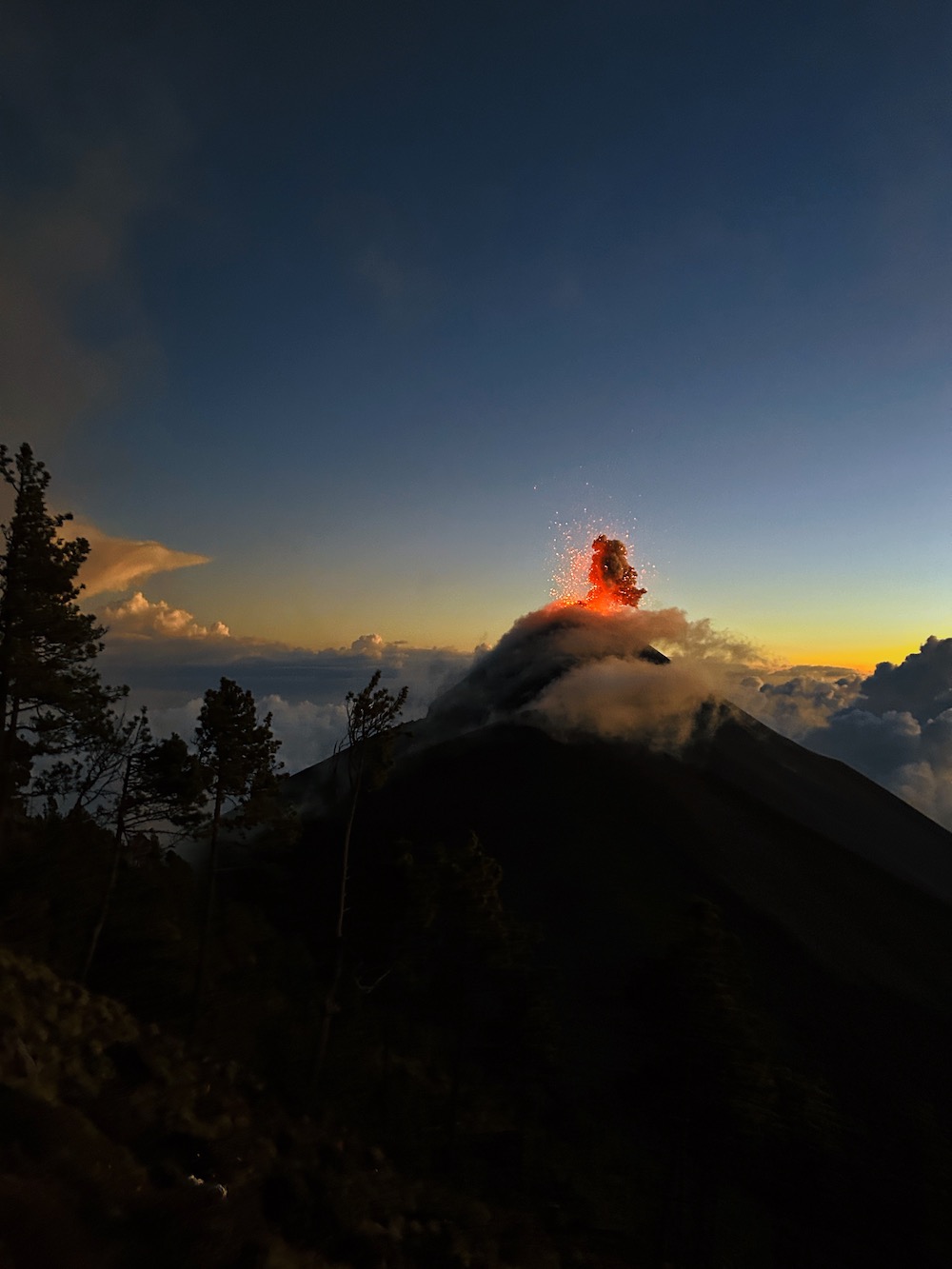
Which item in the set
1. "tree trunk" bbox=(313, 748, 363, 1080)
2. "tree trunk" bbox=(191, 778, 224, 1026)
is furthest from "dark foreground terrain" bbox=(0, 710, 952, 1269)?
"tree trunk" bbox=(191, 778, 224, 1026)

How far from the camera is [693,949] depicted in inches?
1329

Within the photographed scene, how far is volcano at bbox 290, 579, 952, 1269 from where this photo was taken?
1346 inches

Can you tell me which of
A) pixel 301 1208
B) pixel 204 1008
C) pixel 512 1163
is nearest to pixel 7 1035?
pixel 301 1208

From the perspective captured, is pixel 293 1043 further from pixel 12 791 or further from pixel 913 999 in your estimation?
pixel 913 999

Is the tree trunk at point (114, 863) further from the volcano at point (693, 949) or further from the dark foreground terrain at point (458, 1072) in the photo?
the volcano at point (693, 949)

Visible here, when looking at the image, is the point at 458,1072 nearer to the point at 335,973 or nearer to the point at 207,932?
the point at 335,973

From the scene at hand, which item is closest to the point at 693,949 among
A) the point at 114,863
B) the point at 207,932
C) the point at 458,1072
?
the point at 458,1072

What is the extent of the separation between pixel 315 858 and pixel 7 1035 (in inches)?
3908

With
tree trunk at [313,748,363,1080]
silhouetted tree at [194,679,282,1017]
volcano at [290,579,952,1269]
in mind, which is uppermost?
silhouetted tree at [194,679,282,1017]

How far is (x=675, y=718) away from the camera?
174500 mm

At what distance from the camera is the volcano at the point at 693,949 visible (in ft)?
112

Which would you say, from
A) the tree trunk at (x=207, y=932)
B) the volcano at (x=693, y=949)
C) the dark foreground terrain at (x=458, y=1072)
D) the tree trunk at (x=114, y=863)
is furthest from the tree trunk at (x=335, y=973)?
the tree trunk at (x=114, y=863)

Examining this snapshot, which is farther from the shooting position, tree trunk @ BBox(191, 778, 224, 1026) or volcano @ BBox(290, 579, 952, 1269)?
volcano @ BBox(290, 579, 952, 1269)

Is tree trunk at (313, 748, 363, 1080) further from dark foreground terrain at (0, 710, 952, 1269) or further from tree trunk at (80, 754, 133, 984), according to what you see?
tree trunk at (80, 754, 133, 984)
